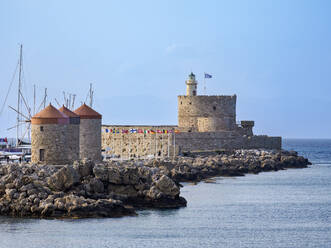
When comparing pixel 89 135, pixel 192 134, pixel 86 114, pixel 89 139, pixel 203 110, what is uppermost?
pixel 203 110

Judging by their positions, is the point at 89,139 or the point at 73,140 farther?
the point at 89,139

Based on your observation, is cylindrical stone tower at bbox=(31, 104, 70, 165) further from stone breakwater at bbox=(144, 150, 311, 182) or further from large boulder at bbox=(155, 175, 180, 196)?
large boulder at bbox=(155, 175, 180, 196)

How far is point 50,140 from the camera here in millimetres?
36406

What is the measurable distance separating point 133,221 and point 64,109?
13.2 m

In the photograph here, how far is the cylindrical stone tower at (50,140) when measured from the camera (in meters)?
36.3

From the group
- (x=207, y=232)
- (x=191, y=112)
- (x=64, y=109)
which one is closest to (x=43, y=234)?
(x=207, y=232)

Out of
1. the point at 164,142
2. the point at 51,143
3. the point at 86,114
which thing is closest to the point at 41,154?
the point at 51,143

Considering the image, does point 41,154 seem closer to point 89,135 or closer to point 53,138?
point 53,138

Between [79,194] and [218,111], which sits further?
[218,111]

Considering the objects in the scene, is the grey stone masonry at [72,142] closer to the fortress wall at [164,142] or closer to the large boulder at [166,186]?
the large boulder at [166,186]

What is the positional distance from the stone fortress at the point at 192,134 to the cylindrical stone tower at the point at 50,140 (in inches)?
742

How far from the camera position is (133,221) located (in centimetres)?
2867

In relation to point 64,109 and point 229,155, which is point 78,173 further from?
point 229,155

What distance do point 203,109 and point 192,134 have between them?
452cm
